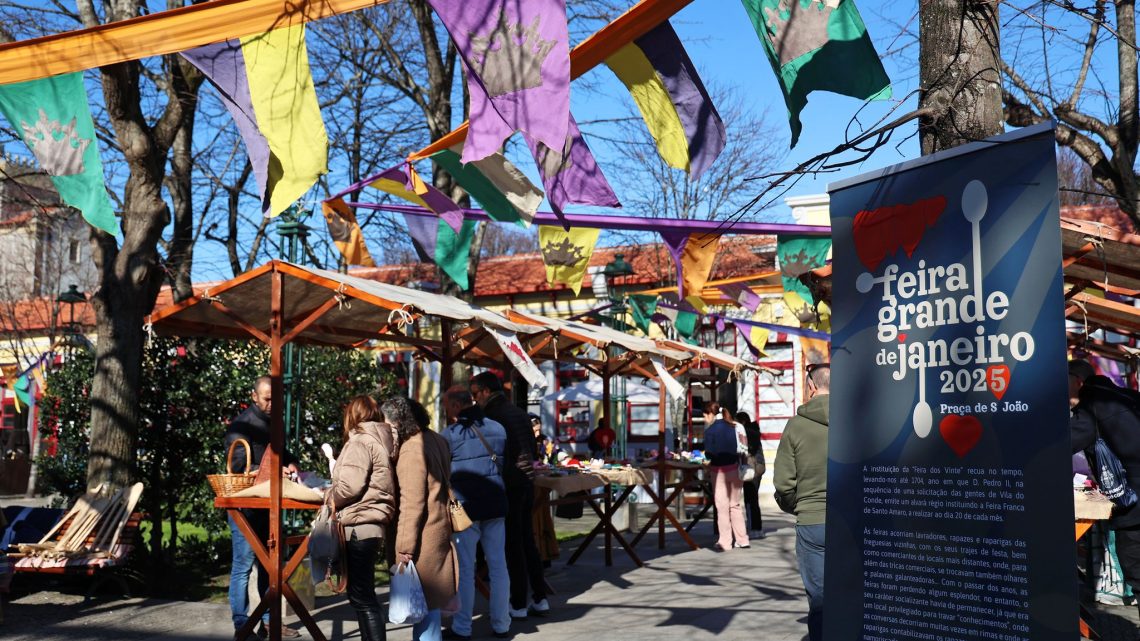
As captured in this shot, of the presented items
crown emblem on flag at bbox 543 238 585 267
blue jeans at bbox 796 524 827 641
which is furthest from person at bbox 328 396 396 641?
crown emblem on flag at bbox 543 238 585 267

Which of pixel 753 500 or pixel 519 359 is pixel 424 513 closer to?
pixel 519 359

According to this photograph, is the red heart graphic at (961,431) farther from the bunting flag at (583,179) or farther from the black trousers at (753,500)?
the black trousers at (753,500)

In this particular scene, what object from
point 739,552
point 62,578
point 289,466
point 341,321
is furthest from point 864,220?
point 739,552

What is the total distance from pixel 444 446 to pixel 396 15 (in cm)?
1294

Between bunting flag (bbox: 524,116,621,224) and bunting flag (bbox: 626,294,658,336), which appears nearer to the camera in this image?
bunting flag (bbox: 524,116,621,224)

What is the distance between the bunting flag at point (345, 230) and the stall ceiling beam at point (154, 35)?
5343 millimetres

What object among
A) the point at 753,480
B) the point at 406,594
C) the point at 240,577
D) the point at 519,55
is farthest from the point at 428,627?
the point at 753,480

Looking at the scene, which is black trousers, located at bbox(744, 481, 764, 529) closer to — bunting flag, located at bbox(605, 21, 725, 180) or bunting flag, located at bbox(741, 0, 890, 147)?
bunting flag, located at bbox(605, 21, 725, 180)

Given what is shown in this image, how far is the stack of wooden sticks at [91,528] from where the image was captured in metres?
9.57

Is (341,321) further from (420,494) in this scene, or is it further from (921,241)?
(921,241)

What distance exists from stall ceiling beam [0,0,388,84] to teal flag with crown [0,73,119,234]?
7 cm

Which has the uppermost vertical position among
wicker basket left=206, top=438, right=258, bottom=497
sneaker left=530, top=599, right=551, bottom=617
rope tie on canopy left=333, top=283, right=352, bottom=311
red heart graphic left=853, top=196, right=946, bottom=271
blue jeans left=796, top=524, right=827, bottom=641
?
rope tie on canopy left=333, top=283, right=352, bottom=311

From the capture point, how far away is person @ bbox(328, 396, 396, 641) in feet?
20.8

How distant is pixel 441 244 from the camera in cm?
1124
